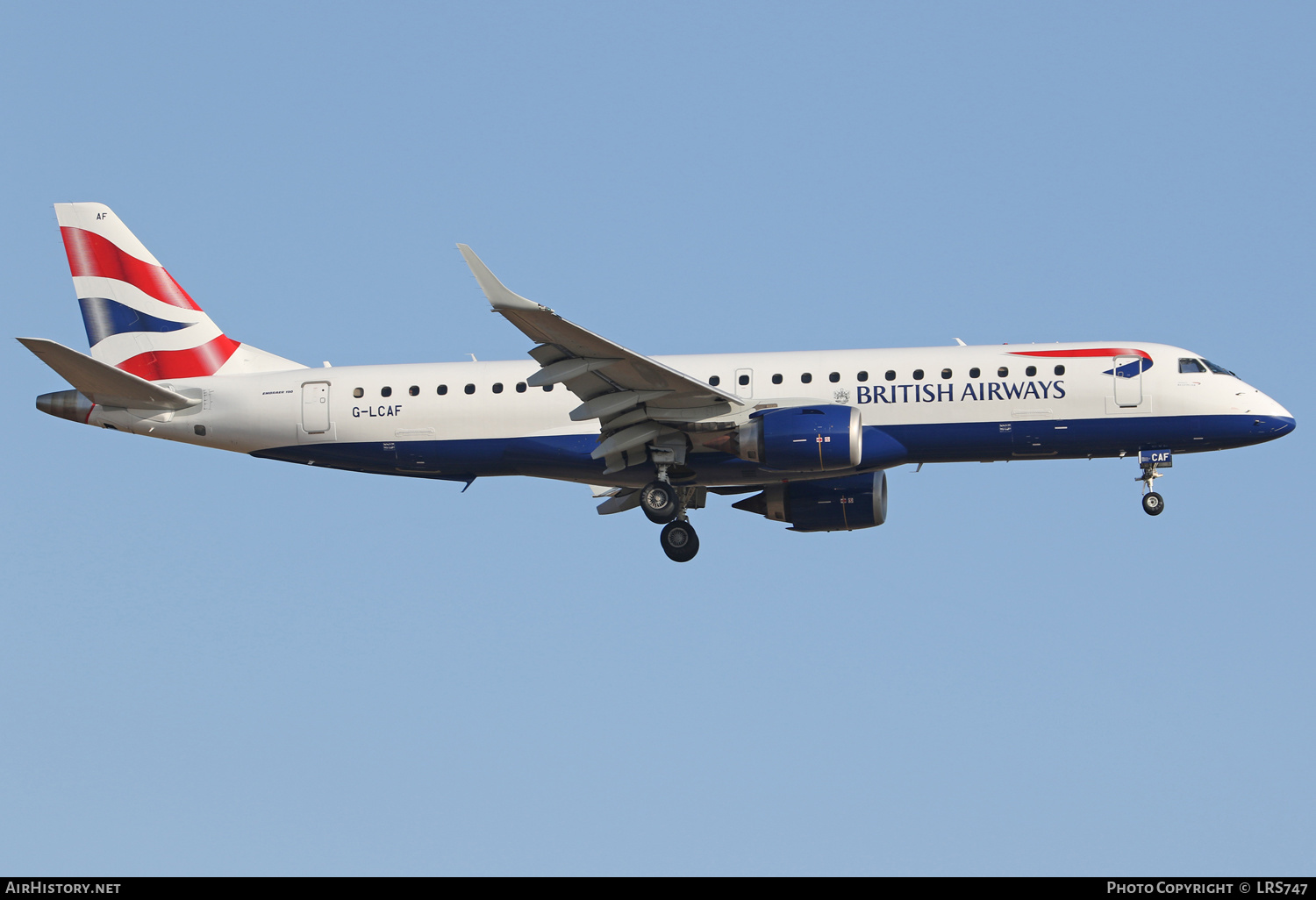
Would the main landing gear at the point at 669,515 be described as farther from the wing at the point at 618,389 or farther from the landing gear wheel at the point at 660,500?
the wing at the point at 618,389

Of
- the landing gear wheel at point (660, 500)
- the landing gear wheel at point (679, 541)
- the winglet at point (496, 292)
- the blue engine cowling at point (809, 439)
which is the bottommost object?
the landing gear wheel at point (679, 541)

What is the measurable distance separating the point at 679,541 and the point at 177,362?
13.9m

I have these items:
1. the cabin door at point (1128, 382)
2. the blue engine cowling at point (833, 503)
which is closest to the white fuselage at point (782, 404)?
the cabin door at point (1128, 382)

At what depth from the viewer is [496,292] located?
31.0 metres

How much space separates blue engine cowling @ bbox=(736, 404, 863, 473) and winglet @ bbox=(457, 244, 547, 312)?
6.69 m

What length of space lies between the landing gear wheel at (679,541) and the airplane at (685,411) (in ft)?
0.14

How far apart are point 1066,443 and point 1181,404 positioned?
2801mm

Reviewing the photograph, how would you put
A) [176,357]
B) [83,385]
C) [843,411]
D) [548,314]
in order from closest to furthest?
[548,314] → [843,411] → [83,385] → [176,357]

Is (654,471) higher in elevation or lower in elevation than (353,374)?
lower

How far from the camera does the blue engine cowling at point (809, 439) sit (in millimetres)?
34750

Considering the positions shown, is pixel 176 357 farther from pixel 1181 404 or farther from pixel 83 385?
pixel 1181 404

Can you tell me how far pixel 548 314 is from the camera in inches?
1254

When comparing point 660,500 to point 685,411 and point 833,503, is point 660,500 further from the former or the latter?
point 833,503

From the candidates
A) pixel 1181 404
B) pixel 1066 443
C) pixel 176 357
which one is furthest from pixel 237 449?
pixel 1181 404
